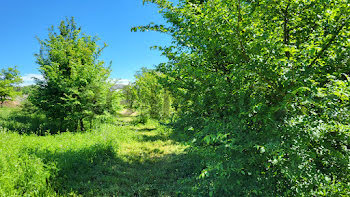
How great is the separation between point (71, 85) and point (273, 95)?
33.7 ft

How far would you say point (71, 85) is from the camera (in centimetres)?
1000

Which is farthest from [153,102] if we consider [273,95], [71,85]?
[273,95]

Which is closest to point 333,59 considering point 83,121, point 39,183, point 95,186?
point 95,186

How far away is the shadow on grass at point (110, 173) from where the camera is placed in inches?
182

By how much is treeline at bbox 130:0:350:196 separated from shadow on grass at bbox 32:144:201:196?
211 cm

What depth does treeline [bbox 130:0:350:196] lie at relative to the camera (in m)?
2.37

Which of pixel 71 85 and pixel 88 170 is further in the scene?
pixel 71 85

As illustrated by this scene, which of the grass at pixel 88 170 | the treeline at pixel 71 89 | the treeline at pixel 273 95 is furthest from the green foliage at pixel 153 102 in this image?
the treeline at pixel 273 95

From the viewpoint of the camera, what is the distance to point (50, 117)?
11.4 metres

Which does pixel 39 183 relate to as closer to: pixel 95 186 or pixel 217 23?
pixel 95 186

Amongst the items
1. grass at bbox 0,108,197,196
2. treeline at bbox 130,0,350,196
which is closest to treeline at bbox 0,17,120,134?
grass at bbox 0,108,197,196

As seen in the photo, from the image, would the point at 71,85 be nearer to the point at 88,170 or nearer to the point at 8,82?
the point at 88,170

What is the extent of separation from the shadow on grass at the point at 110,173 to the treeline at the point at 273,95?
2.11m

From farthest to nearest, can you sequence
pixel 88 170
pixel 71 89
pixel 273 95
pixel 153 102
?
pixel 153 102
pixel 71 89
pixel 88 170
pixel 273 95
